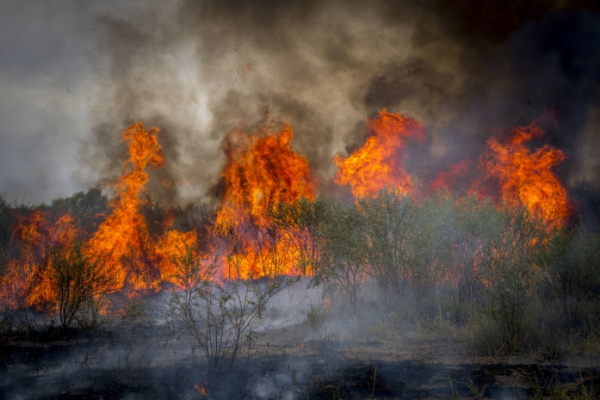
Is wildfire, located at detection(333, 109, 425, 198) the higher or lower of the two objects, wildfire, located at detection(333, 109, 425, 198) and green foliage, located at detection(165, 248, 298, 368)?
the higher

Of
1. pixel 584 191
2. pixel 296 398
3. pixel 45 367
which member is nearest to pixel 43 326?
pixel 45 367

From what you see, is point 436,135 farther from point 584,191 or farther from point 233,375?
point 233,375

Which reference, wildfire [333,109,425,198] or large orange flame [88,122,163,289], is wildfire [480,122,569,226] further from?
large orange flame [88,122,163,289]

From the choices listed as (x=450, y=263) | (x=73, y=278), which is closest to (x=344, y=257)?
(x=450, y=263)

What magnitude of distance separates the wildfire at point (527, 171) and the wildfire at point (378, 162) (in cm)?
468

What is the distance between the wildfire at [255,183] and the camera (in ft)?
72.4

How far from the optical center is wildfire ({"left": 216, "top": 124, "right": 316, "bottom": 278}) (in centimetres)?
2206

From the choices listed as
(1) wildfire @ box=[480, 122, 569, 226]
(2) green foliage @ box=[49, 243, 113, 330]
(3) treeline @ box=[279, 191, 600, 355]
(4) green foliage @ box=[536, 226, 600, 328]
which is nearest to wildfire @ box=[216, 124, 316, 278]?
(3) treeline @ box=[279, 191, 600, 355]

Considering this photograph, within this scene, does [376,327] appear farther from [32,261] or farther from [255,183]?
[32,261]

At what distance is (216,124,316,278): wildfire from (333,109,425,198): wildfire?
97.1 inches

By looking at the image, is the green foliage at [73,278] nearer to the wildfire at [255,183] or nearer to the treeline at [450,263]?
the treeline at [450,263]

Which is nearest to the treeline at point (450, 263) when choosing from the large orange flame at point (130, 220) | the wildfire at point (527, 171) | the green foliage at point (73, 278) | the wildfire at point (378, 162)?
the green foliage at point (73, 278)

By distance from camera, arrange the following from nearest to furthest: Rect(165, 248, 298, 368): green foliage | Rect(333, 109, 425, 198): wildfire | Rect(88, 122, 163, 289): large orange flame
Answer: Rect(165, 248, 298, 368): green foliage < Rect(88, 122, 163, 289): large orange flame < Rect(333, 109, 425, 198): wildfire

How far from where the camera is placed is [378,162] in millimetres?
23516
